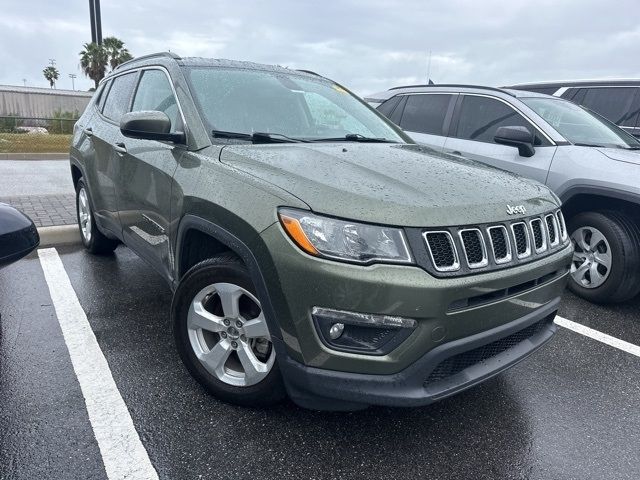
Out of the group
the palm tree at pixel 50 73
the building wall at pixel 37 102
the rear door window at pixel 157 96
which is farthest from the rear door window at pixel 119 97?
the palm tree at pixel 50 73

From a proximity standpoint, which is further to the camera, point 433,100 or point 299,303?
point 433,100

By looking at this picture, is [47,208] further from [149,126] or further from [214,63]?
[149,126]

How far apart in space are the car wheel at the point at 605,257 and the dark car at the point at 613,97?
3339 mm

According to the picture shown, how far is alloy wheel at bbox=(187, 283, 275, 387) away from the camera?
2342 millimetres

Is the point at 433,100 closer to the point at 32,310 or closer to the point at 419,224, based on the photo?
the point at 419,224

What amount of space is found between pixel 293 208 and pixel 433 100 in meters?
4.24

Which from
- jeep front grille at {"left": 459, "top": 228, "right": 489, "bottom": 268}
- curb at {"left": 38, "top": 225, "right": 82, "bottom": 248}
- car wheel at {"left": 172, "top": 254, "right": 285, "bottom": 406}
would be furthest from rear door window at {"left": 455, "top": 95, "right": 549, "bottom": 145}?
curb at {"left": 38, "top": 225, "right": 82, "bottom": 248}

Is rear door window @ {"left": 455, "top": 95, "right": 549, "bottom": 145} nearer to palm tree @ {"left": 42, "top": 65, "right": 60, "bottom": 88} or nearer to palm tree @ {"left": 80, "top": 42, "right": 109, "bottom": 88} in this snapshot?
palm tree @ {"left": 80, "top": 42, "right": 109, "bottom": 88}

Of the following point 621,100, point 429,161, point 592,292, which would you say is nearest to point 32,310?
point 429,161

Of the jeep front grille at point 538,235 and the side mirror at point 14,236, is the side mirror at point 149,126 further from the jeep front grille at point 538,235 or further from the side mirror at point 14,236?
the jeep front grille at point 538,235

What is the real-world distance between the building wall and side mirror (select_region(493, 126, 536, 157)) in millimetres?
32796

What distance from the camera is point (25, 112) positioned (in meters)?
32.1

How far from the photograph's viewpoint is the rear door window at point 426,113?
5598 mm

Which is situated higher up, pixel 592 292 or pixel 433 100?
pixel 433 100
